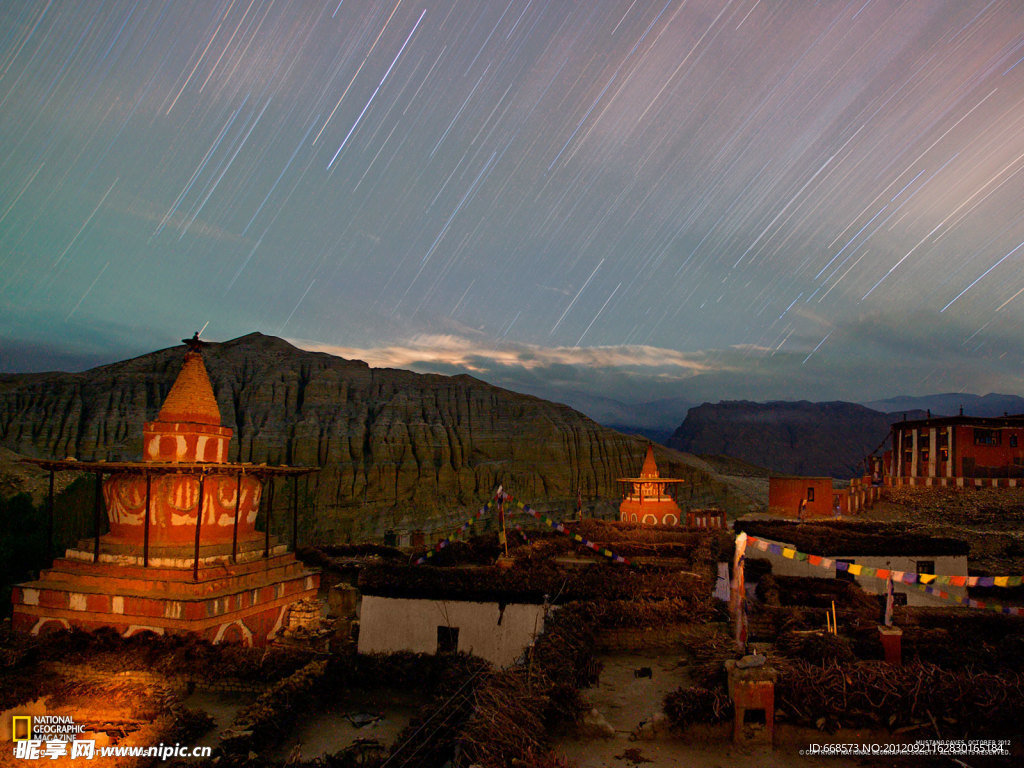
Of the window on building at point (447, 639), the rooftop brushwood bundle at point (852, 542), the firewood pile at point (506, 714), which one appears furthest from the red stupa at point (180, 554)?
the rooftop brushwood bundle at point (852, 542)

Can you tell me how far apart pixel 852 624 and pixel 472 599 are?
24.9ft

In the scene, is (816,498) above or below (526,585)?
above

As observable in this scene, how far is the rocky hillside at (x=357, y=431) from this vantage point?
8300cm

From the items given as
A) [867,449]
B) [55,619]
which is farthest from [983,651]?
[867,449]

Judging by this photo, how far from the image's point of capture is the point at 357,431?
9269cm

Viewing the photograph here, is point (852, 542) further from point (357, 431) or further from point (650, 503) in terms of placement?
point (357, 431)

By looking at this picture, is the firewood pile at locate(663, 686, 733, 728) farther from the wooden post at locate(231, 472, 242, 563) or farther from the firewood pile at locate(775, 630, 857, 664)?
the wooden post at locate(231, 472, 242, 563)

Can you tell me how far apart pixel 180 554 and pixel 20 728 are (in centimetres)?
505

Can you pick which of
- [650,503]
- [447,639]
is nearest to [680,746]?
[447,639]

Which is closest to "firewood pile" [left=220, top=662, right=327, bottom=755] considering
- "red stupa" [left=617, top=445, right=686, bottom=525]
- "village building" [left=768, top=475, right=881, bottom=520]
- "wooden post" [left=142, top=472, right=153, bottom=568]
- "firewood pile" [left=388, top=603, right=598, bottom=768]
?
"firewood pile" [left=388, top=603, right=598, bottom=768]

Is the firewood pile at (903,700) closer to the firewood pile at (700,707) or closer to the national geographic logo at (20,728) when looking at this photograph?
→ the firewood pile at (700,707)

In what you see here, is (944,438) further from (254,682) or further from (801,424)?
(801,424)

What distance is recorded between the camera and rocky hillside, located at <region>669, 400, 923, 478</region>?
A: 6599 inches

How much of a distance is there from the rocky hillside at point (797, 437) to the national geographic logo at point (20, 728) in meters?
163
